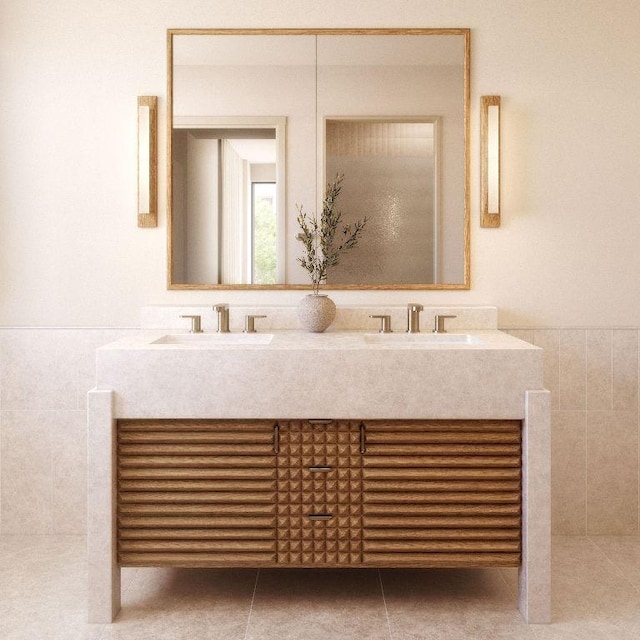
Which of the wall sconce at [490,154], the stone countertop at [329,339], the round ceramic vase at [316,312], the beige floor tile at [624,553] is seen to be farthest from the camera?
the wall sconce at [490,154]

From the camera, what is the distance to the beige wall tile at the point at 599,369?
2.81 m

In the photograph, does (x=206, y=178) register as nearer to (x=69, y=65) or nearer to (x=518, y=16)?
(x=69, y=65)

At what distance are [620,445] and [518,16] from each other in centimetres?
180

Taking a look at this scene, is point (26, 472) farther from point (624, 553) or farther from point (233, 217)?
point (624, 553)

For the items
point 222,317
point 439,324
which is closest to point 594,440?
point 439,324

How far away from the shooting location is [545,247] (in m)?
2.79

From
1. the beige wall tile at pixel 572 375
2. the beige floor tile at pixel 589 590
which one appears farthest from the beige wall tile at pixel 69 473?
the beige wall tile at pixel 572 375

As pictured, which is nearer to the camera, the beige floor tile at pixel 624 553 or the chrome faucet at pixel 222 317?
the beige floor tile at pixel 624 553

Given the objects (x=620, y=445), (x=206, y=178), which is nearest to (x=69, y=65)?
(x=206, y=178)

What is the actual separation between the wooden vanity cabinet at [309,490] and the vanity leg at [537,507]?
0.05m

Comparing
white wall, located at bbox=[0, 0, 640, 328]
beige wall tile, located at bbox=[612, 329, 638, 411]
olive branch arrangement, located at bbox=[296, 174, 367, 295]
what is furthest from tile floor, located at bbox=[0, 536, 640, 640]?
olive branch arrangement, located at bbox=[296, 174, 367, 295]

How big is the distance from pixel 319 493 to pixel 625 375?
4.79 ft

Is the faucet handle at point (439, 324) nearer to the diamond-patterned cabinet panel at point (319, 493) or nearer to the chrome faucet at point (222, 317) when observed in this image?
the diamond-patterned cabinet panel at point (319, 493)

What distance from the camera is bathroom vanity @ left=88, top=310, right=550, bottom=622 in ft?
6.92
